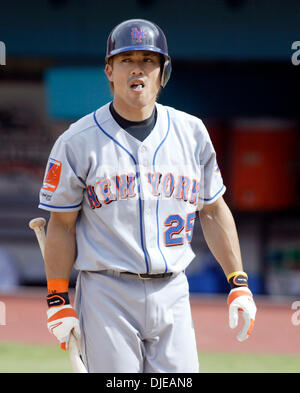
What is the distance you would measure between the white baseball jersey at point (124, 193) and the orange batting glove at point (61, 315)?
0.44 feet

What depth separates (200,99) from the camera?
31.7ft

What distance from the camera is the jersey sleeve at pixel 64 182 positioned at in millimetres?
3264

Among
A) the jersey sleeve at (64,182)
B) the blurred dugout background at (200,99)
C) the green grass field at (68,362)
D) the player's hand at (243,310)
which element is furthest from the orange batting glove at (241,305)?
Result: the blurred dugout background at (200,99)

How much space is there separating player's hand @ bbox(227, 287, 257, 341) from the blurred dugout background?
577 cm

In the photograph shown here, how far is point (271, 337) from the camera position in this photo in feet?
26.5

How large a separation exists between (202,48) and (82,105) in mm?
1597

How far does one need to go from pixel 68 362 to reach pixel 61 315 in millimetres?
3453

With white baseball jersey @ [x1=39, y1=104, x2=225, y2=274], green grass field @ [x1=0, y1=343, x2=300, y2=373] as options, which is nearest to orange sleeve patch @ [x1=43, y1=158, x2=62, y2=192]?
white baseball jersey @ [x1=39, y1=104, x2=225, y2=274]

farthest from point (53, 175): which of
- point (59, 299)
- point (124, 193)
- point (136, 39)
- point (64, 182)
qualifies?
point (136, 39)

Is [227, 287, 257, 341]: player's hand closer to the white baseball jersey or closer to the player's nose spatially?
the white baseball jersey

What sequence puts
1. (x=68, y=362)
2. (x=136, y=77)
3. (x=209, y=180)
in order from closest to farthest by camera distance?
1. (x=136, y=77)
2. (x=209, y=180)
3. (x=68, y=362)

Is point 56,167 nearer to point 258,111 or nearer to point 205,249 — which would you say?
point 258,111

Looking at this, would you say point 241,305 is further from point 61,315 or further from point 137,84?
point 137,84

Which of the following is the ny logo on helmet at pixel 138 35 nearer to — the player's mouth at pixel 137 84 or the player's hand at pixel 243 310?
the player's mouth at pixel 137 84
